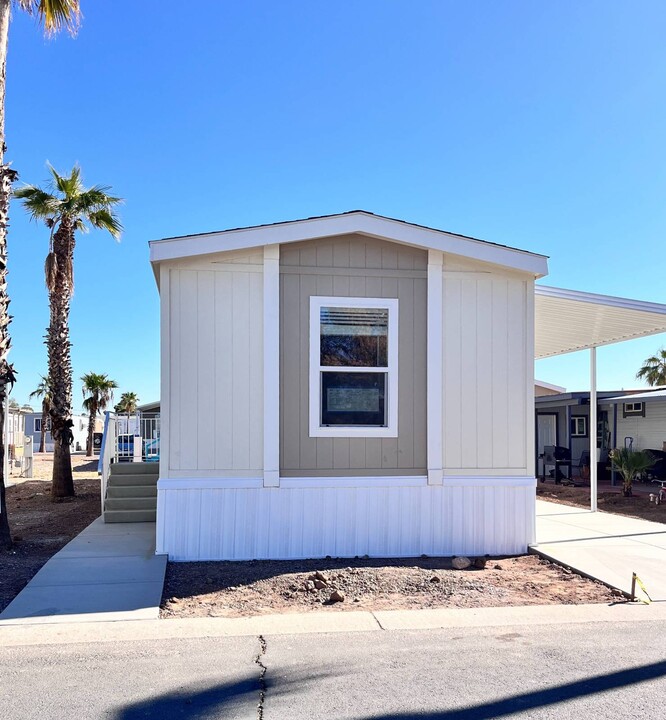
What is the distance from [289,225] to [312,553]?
3733mm

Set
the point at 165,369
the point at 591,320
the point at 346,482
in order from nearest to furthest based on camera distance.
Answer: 1. the point at 165,369
2. the point at 346,482
3. the point at 591,320

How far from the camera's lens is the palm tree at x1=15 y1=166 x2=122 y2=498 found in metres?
13.2

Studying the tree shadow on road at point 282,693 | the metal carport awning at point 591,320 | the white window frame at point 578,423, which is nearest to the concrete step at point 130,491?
the metal carport awning at point 591,320

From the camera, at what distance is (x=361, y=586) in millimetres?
6352

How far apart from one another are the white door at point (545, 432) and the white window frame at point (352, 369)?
45.6 ft

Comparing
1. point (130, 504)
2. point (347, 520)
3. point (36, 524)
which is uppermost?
point (347, 520)

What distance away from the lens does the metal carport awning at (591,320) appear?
26.3ft

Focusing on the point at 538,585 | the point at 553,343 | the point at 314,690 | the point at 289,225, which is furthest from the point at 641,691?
the point at 553,343

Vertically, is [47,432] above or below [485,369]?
below

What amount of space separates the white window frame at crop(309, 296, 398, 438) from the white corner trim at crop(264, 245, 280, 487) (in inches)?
16.0

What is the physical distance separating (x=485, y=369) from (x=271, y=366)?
256cm

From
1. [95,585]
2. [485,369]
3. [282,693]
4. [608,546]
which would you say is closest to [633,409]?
[608,546]

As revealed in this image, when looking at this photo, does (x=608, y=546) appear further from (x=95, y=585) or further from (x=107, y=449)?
(x=107, y=449)

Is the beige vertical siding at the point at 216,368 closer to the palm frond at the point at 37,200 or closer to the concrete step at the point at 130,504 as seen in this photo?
the concrete step at the point at 130,504
